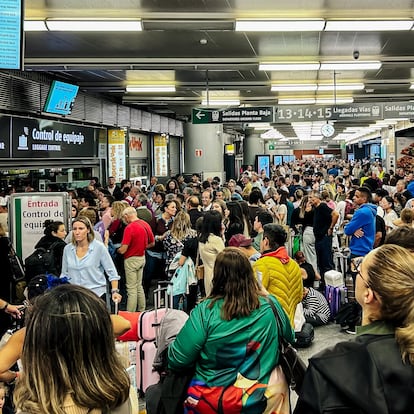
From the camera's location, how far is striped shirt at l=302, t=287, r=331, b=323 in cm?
674

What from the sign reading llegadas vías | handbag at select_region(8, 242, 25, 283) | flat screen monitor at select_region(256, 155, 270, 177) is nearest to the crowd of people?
handbag at select_region(8, 242, 25, 283)

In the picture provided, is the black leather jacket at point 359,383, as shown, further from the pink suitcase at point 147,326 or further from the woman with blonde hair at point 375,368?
the pink suitcase at point 147,326

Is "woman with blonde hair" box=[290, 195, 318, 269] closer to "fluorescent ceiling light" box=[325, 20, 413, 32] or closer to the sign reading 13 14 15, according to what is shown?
"fluorescent ceiling light" box=[325, 20, 413, 32]

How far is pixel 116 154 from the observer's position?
1591 cm

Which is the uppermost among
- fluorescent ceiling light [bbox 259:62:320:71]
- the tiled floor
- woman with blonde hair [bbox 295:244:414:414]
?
fluorescent ceiling light [bbox 259:62:320:71]

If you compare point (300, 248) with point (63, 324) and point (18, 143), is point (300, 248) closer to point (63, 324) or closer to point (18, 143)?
point (18, 143)

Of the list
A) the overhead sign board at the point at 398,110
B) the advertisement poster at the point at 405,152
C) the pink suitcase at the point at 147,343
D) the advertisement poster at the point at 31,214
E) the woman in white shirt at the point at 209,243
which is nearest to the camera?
the pink suitcase at the point at 147,343

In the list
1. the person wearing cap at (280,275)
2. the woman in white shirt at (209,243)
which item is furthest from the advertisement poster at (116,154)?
the person wearing cap at (280,275)

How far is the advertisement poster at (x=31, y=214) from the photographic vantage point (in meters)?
7.40

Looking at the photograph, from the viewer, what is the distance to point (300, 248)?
9836mm

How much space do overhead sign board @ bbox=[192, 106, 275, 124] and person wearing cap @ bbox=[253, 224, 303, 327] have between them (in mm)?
9950

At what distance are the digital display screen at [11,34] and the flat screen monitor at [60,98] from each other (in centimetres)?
604

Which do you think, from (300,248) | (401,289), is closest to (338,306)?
(300,248)

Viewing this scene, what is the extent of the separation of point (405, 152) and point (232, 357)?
25.5m
